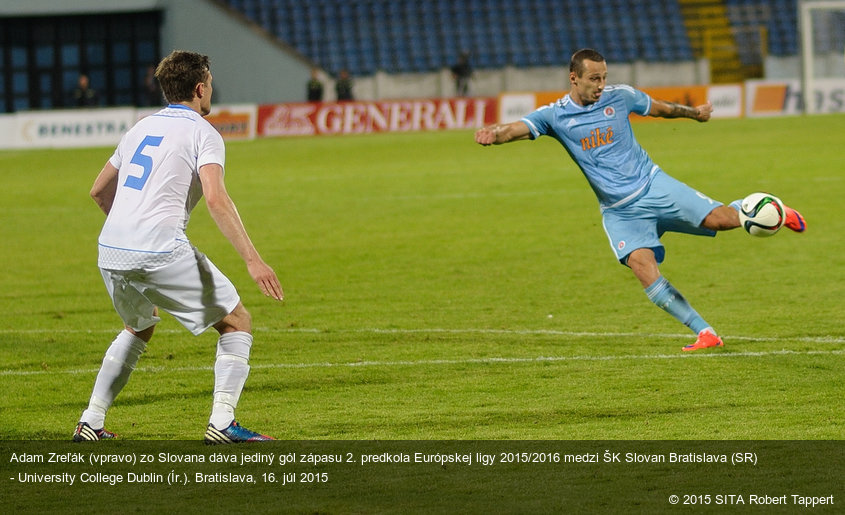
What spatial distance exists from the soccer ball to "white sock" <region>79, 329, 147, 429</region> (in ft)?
12.5

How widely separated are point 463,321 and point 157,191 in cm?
421

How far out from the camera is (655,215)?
25.4ft

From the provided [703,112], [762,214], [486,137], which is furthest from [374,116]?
[762,214]

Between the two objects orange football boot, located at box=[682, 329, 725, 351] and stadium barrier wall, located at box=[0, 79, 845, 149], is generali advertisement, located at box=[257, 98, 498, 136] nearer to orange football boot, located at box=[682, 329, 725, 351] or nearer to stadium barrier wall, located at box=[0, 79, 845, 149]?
stadium barrier wall, located at box=[0, 79, 845, 149]

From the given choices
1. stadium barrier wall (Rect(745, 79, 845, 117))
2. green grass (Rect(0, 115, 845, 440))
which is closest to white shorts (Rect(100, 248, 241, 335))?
green grass (Rect(0, 115, 845, 440))

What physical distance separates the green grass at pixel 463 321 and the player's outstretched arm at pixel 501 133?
1.43 metres

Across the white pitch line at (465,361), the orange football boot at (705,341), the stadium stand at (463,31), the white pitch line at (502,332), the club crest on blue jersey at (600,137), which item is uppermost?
the stadium stand at (463,31)

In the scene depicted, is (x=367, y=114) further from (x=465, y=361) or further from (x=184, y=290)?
(x=184, y=290)

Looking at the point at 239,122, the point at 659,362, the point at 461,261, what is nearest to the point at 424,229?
the point at 461,261

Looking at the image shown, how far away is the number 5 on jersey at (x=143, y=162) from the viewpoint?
5.38 metres

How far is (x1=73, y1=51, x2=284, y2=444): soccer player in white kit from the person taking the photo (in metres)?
5.33

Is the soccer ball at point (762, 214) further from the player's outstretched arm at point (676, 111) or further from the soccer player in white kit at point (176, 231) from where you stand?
the soccer player in white kit at point (176, 231)

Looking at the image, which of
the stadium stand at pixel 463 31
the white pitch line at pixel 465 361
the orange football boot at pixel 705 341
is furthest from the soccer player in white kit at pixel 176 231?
the stadium stand at pixel 463 31

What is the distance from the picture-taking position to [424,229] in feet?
48.8
